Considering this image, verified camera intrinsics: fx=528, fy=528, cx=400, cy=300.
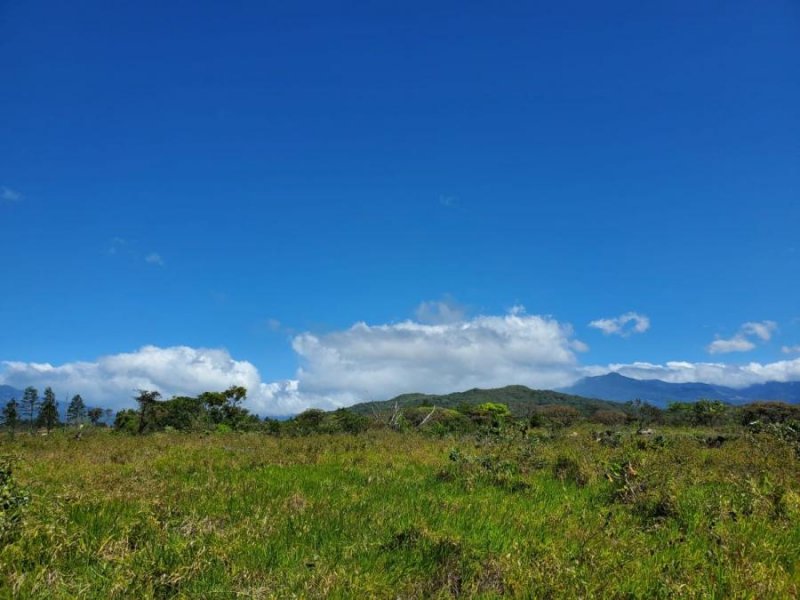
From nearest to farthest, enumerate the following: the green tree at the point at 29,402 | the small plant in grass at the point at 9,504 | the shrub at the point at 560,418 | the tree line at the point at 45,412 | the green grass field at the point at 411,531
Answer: the green grass field at the point at 411,531, the small plant in grass at the point at 9,504, the shrub at the point at 560,418, the tree line at the point at 45,412, the green tree at the point at 29,402

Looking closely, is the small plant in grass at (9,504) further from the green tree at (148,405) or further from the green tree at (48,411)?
the green tree at (48,411)

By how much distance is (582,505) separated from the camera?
9.61m

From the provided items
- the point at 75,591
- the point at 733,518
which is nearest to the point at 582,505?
the point at 733,518

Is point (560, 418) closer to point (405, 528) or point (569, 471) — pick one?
point (569, 471)

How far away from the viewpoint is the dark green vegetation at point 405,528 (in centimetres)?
514

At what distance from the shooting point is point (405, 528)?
7.10 metres

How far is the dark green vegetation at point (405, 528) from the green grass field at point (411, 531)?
0.03 metres

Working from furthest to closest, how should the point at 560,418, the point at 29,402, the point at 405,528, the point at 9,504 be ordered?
the point at 29,402, the point at 560,418, the point at 405,528, the point at 9,504

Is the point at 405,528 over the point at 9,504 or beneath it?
beneath

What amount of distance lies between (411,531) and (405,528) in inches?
15.2

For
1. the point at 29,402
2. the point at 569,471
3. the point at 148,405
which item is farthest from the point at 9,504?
the point at 29,402

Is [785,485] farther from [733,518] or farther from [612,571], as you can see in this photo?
[612,571]

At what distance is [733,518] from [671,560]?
2990 mm

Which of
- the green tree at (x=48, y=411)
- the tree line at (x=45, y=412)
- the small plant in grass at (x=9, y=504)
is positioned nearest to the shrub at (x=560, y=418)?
the small plant in grass at (x=9, y=504)
